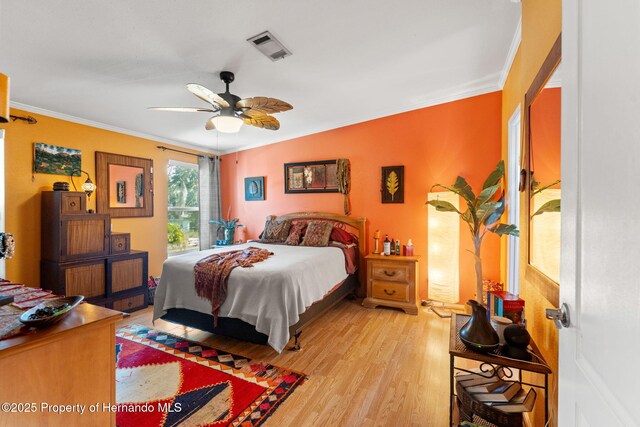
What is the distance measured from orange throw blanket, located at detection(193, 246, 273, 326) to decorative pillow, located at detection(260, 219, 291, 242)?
1.44 m

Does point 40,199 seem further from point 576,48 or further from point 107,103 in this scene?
point 576,48

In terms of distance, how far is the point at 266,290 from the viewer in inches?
92.6

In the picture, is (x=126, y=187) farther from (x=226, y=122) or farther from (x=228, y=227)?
(x=226, y=122)

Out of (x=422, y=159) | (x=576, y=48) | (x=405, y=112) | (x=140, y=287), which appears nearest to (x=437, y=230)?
(x=422, y=159)

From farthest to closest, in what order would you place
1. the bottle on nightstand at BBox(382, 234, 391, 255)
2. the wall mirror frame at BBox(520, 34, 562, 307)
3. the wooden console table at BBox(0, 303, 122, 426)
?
1. the bottle on nightstand at BBox(382, 234, 391, 255)
2. the wall mirror frame at BBox(520, 34, 562, 307)
3. the wooden console table at BBox(0, 303, 122, 426)

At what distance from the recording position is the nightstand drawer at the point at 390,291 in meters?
3.49

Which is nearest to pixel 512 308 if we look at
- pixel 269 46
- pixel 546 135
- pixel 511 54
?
pixel 546 135

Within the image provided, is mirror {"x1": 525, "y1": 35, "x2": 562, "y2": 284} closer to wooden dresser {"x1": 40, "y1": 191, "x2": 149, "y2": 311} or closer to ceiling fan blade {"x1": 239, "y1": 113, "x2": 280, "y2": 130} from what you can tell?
ceiling fan blade {"x1": 239, "y1": 113, "x2": 280, "y2": 130}

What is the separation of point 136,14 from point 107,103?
1.80m

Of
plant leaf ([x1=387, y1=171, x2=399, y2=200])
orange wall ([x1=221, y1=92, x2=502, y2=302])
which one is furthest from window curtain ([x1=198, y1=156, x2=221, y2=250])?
plant leaf ([x1=387, y1=171, x2=399, y2=200])

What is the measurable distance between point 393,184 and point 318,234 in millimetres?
1272

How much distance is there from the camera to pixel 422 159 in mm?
3740

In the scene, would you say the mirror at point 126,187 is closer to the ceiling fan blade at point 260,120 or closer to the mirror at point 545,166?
the ceiling fan blade at point 260,120

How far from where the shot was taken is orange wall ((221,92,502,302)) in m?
3.40
